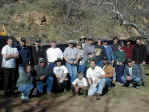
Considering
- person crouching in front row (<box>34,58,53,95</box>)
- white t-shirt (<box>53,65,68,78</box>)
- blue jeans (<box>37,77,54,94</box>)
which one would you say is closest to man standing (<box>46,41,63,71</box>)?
white t-shirt (<box>53,65,68,78</box>)

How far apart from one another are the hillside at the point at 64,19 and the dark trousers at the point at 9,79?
12787 millimetres

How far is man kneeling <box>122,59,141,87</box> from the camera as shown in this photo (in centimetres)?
818

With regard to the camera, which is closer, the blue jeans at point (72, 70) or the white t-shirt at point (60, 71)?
the white t-shirt at point (60, 71)

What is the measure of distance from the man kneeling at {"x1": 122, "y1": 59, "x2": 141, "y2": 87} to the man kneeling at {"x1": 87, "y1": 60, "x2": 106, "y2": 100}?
137 cm

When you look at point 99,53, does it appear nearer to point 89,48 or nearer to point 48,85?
point 89,48

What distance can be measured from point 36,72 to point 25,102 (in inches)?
41.0

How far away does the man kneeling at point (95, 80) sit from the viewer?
6.96m

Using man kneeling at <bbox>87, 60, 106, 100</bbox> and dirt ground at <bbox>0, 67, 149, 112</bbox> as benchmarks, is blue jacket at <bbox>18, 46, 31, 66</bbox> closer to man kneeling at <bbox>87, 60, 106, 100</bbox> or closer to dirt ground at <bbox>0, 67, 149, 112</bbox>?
dirt ground at <bbox>0, 67, 149, 112</bbox>

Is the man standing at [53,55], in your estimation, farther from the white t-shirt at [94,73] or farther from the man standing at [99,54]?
the man standing at [99,54]

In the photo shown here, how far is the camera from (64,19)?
2397 cm

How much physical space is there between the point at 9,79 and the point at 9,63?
51 cm

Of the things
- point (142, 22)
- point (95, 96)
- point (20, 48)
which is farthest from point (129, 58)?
point (142, 22)

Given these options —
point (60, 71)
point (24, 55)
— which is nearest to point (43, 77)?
point (60, 71)

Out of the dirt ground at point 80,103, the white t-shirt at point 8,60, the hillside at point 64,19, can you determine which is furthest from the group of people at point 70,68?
the hillside at point 64,19
